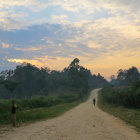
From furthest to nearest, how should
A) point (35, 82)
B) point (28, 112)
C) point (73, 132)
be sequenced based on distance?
point (35, 82) → point (28, 112) → point (73, 132)

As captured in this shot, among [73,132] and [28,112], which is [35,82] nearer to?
[28,112]

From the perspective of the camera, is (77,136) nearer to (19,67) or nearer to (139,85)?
(139,85)

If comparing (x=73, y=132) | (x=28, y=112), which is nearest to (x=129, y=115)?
(x=73, y=132)

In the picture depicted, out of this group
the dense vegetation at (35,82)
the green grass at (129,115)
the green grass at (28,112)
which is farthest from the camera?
the dense vegetation at (35,82)

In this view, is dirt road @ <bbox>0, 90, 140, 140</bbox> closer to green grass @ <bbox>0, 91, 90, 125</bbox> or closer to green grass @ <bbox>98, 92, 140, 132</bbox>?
green grass @ <bbox>98, 92, 140, 132</bbox>

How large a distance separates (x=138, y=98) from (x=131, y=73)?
10430 centimetres

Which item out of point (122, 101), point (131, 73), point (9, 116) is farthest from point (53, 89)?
point (9, 116)

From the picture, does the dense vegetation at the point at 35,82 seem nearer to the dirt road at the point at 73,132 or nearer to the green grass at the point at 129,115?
the green grass at the point at 129,115

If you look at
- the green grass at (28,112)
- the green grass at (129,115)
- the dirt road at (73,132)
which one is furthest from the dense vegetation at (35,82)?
the dirt road at (73,132)

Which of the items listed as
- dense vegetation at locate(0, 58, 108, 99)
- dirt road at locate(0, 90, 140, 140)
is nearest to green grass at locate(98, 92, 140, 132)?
dirt road at locate(0, 90, 140, 140)

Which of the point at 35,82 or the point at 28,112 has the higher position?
the point at 35,82

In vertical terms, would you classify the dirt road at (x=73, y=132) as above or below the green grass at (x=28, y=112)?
above

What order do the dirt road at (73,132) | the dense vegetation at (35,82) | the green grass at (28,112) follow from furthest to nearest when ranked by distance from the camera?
the dense vegetation at (35,82)
the green grass at (28,112)
the dirt road at (73,132)

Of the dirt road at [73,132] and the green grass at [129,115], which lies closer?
the dirt road at [73,132]
